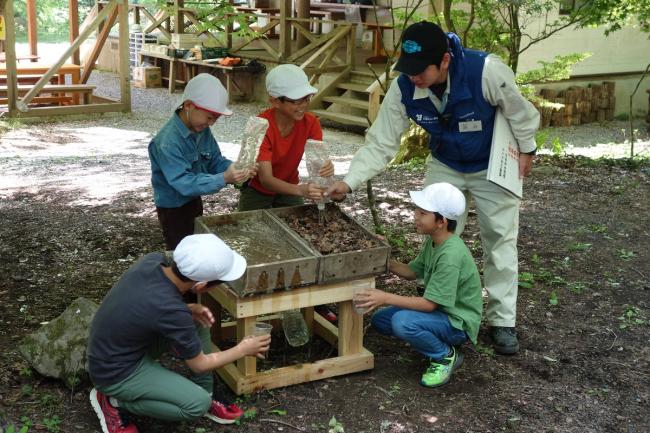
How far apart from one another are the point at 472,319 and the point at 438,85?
1.30 meters

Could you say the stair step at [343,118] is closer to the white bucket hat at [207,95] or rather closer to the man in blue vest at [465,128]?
the man in blue vest at [465,128]

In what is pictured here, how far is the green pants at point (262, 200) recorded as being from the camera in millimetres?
4828

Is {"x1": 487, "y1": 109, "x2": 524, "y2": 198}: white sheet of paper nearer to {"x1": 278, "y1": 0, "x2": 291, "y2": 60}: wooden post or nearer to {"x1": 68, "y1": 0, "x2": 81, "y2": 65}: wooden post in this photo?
{"x1": 278, "y1": 0, "x2": 291, "y2": 60}: wooden post

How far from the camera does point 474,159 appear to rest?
4.30 m

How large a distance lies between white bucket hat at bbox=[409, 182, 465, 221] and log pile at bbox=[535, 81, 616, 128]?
38.7 feet

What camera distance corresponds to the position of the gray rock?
377 centimetres

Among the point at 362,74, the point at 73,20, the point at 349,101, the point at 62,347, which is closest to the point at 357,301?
the point at 62,347

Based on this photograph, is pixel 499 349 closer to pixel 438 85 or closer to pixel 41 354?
pixel 438 85

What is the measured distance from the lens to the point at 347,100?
13.9 m

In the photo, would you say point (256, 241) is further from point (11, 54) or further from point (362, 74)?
point (362, 74)

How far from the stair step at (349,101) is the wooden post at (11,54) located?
560cm

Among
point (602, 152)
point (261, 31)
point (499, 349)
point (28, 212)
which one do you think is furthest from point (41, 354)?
point (261, 31)

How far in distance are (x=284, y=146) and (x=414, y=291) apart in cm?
148

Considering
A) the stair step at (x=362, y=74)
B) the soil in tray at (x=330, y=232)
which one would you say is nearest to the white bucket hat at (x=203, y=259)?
the soil in tray at (x=330, y=232)
